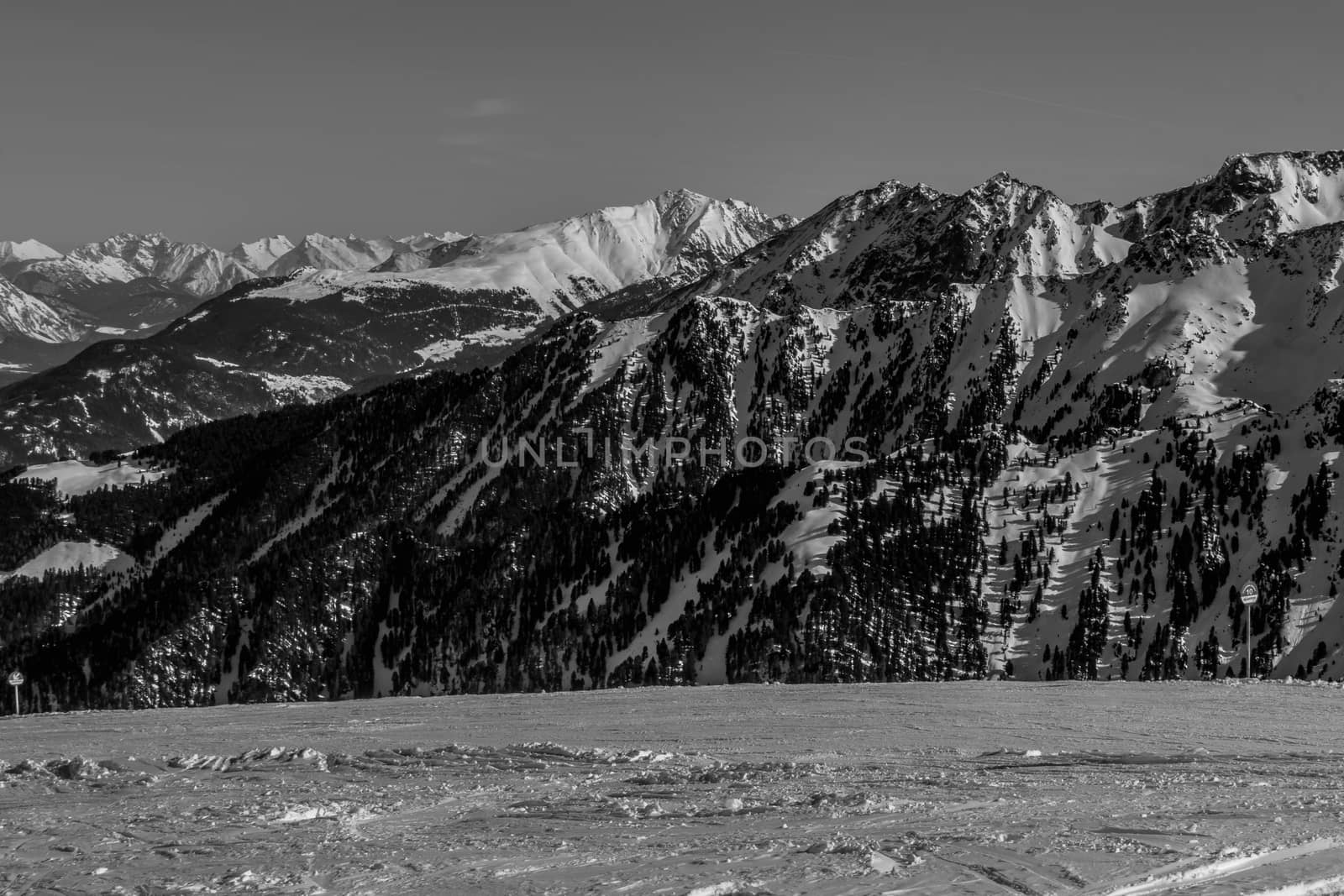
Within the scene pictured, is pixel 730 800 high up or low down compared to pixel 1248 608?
down

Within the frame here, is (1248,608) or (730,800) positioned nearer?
(730,800)

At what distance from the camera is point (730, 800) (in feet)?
107

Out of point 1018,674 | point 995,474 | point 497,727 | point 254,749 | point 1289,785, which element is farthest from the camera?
point 995,474

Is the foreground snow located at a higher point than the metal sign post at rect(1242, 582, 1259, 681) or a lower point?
lower

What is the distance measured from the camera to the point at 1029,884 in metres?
24.5

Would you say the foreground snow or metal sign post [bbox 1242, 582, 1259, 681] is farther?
metal sign post [bbox 1242, 582, 1259, 681]

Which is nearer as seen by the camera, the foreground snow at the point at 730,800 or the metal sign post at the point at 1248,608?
the foreground snow at the point at 730,800

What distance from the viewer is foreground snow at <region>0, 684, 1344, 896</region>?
2595 centimetres

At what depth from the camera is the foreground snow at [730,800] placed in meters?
26.0

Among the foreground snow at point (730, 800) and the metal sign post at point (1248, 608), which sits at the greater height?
the metal sign post at point (1248, 608)

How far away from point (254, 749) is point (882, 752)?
18.4m

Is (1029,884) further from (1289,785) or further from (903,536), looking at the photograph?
(903,536)

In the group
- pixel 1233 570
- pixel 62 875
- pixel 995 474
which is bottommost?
pixel 62 875

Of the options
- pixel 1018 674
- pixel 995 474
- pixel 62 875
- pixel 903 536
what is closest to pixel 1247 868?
pixel 62 875
